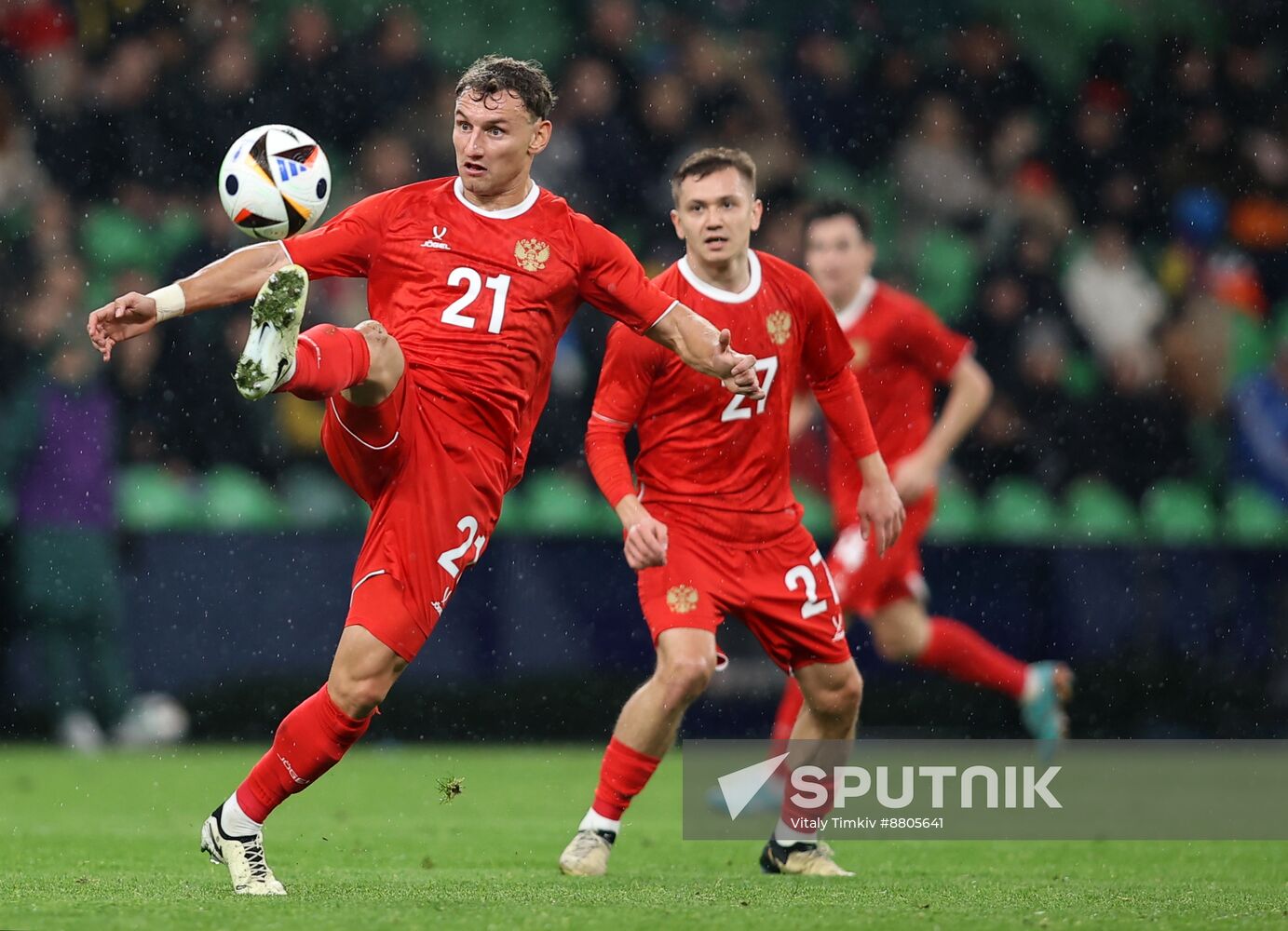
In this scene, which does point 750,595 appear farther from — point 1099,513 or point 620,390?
point 1099,513

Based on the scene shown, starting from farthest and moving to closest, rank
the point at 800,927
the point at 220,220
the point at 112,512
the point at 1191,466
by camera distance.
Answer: the point at 1191,466 → the point at 220,220 → the point at 112,512 → the point at 800,927

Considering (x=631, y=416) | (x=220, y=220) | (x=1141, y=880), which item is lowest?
(x=1141, y=880)

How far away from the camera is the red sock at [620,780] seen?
21.5 feet

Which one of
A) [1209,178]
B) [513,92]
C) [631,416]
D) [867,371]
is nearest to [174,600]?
[867,371]

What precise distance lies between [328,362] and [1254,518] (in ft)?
29.1

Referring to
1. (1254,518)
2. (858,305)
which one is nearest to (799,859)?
(858,305)

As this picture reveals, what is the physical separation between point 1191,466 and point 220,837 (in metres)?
9.00

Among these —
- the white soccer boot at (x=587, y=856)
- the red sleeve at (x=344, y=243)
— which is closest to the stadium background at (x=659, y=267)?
the white soccer boot at (x=587, y=856)

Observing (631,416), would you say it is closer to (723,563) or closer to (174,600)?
(723,563)

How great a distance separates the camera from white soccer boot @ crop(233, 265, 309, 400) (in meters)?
5.03

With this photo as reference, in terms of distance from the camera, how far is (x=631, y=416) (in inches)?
271

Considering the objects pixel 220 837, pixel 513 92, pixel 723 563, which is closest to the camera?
pixel 220 837

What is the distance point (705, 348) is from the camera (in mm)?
6016

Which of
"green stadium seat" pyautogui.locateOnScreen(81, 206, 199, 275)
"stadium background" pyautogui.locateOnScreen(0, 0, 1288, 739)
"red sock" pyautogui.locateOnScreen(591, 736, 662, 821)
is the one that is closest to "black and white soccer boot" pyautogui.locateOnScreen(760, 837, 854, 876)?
"red sock" pyautogui.locateOnScreen(591, 736, 662, 821)
